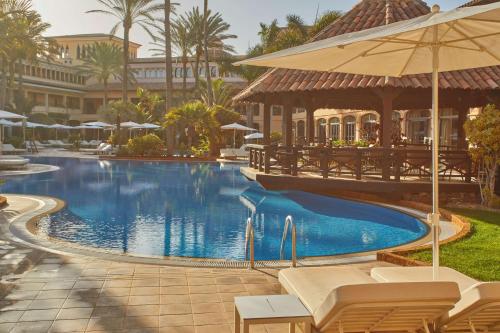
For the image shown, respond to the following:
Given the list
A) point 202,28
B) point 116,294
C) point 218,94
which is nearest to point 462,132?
point 116,294

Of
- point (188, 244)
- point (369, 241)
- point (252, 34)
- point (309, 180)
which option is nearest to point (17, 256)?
point (188, 244)

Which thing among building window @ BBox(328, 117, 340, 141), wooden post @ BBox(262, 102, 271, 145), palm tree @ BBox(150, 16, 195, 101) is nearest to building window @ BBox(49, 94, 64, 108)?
palm tree @ BBox(150, 16, 195, 101)

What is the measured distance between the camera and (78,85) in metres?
70.0

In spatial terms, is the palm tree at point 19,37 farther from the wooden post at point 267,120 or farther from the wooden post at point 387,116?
the wooden post at point 387,116

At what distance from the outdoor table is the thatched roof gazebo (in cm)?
1152

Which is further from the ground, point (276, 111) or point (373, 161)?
point (276, 111)

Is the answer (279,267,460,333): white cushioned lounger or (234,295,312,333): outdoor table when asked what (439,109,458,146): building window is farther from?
(234,295,312,333): outdoor table

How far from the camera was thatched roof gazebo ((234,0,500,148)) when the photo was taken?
15.9 m

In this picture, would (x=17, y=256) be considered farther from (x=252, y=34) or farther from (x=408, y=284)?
(x=252, y=34)

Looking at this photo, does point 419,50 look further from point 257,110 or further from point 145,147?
point 257,110

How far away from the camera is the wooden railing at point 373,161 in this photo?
15.8 metres

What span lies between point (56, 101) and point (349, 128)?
44.3 metres

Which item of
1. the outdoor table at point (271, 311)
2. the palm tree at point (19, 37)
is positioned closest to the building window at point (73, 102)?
the palm tree at point (19, 37)

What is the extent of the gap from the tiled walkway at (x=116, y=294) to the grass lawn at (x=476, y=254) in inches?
55.6
